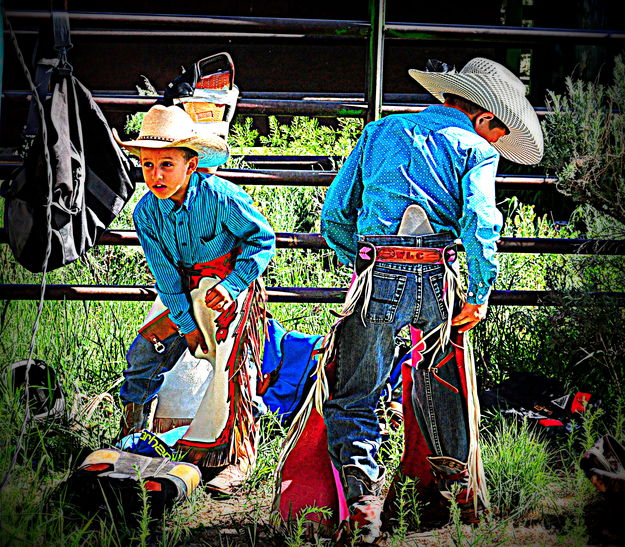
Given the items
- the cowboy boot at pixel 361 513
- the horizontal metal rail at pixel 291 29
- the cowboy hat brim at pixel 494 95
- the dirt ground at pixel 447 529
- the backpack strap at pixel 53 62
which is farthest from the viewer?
the horizontal metal rail at pixel 291 29

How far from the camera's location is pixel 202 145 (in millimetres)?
4129

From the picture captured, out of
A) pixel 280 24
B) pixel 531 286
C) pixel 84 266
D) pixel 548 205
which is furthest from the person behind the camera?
pixel 548 205

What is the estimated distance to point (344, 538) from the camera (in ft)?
12.4

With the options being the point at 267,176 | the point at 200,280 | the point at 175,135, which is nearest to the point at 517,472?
the point at 200,280

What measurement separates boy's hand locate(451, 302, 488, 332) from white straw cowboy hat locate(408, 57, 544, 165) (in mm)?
840

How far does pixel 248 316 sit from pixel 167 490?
2.91 ft

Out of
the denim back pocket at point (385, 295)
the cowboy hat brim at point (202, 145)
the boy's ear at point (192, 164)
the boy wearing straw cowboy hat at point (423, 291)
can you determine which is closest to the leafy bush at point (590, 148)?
the boy wearing straw cowboy hat at point (423, 291)

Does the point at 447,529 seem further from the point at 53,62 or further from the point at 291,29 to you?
the point at 53,62

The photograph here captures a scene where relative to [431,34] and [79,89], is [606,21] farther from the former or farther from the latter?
[79,89]

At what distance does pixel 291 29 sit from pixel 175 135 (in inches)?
34.0

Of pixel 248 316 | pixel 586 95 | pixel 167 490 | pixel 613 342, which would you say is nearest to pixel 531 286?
pixel 613 342

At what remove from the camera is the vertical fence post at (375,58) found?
14.4 ft

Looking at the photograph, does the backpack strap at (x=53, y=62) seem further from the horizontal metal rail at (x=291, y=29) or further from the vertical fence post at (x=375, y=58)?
the vertical fence post at (x=375, y=58)

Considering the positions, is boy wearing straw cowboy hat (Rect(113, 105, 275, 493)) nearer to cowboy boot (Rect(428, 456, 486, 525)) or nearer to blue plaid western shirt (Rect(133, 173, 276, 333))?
blue plaid western shirt (Rect(133, 173, 276, 333))
